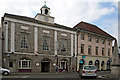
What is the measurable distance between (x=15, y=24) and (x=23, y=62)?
6.60m

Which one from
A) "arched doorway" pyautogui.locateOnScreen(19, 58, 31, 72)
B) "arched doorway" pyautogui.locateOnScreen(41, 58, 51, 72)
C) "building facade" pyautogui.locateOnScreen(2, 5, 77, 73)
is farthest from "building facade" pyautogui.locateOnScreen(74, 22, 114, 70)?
"arched doorway" pyautogui.locateOnScreen(19, 58, 31, 72)

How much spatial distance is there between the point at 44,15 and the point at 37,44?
6.06 meters

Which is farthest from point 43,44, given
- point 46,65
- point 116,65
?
point 116,65

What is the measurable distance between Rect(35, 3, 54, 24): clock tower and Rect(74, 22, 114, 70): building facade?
23.4 ft

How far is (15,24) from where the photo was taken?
22297 millimetres

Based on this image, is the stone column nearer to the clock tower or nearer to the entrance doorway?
the entrance doorway

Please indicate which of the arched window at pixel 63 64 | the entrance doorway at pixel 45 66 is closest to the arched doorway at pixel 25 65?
the entrance doorway at pixel 45 66

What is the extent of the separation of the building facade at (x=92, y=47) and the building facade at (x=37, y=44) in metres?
2.09

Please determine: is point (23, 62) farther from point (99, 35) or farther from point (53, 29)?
point (99, 35)

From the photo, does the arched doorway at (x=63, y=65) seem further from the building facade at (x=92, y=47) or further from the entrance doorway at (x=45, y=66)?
the building facade at (x=92, y=47)

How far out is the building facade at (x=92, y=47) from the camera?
3069cm

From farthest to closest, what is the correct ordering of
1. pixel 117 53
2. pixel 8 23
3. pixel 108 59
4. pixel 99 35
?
pixel 108 59
pixel 99 35
pixel 8 23
pixel 117 53

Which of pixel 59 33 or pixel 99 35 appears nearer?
pixel 59 33

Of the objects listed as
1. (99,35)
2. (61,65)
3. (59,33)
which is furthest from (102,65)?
(59,33)
